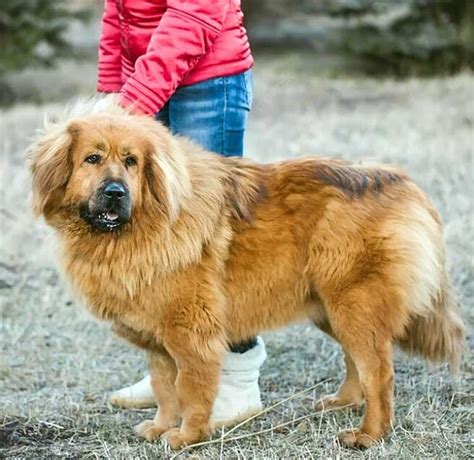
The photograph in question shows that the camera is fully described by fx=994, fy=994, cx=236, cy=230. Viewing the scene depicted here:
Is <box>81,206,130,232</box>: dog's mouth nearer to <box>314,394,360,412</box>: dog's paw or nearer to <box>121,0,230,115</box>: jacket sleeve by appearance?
→ <box>121,0,230,115</box>: jacket sleeve

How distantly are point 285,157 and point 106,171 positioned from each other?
721 cm

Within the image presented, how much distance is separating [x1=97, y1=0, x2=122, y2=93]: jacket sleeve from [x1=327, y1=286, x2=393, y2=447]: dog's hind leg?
1.66m

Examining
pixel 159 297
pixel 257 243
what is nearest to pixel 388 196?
pixel 257 243

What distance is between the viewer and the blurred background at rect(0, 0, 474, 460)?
15.2 ft

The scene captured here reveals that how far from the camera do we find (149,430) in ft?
15.3

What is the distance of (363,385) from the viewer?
4.44m

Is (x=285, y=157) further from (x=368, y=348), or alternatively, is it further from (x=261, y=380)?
(x=368, y=348)

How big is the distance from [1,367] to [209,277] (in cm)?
192

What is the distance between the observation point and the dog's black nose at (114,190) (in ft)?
13.3

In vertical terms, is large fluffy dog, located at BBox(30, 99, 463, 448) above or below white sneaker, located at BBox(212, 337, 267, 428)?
above

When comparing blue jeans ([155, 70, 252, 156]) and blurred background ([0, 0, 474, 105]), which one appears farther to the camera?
blurred background ([0, 0, 474, 105])

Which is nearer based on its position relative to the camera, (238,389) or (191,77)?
(191,77)

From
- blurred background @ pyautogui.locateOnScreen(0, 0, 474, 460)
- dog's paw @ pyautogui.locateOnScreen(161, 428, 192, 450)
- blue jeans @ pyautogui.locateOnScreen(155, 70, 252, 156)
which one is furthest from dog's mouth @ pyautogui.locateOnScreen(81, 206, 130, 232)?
dog's paw @ pyautogui.locateOnScreen(161, 428, 192, 450)

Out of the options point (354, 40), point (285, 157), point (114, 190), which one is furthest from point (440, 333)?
point (354, 40)
